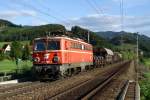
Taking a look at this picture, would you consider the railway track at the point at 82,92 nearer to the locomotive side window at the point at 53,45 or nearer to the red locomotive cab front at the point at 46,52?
the red locomotive cab front at the point at 46,52

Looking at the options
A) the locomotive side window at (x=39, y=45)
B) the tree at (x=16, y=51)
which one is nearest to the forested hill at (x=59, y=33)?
the locomotive side window at (x=39, y=45)

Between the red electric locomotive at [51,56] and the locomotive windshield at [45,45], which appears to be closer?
the red electric locomotive at [51,56]

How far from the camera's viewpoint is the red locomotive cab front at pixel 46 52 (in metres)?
31.7

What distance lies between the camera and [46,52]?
3178 centimetres

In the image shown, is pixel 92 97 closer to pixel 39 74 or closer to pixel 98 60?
pixel 39 74

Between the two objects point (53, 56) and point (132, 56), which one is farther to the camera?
point (132, 56)

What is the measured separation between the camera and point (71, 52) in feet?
115

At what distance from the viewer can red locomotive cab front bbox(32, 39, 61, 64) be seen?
31.7 metres

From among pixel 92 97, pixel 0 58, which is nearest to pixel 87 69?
pixel 92 97

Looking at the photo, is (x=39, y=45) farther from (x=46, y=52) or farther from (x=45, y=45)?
(x=46, y=52)

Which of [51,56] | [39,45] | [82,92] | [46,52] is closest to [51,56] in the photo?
[51,56]

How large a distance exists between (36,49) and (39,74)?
1941 mm

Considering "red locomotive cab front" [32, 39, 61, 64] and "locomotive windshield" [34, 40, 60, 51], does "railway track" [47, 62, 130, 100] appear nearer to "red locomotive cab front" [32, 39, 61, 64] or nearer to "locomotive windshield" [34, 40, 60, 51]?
"red locomotive cab front" [32, 39, 61, 64]

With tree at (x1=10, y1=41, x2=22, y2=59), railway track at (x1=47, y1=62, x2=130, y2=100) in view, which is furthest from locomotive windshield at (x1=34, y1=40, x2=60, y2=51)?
tree at (x1=10, y1=41, x2=22, y2=59)
